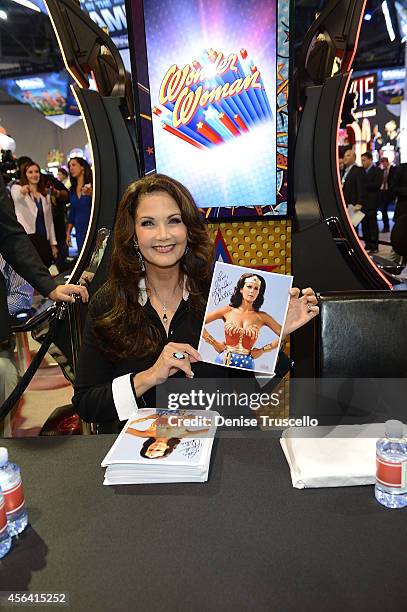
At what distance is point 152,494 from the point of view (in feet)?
3.37

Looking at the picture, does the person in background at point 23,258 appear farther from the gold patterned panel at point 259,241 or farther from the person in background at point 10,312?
the gold patterned panel at point 259,241

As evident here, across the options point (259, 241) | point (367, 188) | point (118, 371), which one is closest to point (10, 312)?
point (259, 241)

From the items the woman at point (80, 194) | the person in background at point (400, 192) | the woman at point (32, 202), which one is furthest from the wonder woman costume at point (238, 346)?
the woman at point (80, 194)

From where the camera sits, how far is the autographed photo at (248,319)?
4.23 ft

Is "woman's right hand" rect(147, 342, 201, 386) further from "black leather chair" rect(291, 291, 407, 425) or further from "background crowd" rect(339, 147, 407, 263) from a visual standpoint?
"background crowd" rect(339, 147, 407, 263)

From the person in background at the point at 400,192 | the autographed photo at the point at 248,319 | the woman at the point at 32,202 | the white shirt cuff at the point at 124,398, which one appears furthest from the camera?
the woman at the point at 32,202

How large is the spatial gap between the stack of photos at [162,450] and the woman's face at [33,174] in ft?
19.8

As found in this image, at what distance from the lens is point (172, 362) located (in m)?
1.36

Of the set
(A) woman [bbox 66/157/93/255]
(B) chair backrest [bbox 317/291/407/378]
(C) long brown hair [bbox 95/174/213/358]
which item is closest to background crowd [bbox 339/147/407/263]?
(A) woman [bbox 66/157/93/255]

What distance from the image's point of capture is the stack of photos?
106 centimetres

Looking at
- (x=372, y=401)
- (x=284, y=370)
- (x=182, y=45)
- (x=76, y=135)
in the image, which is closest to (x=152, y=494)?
(x=284, y=370)

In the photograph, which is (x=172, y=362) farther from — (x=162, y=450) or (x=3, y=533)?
(x=3, y=533)

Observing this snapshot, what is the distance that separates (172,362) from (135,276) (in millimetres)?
366

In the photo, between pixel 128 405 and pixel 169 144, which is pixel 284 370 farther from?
pixel 169 144
